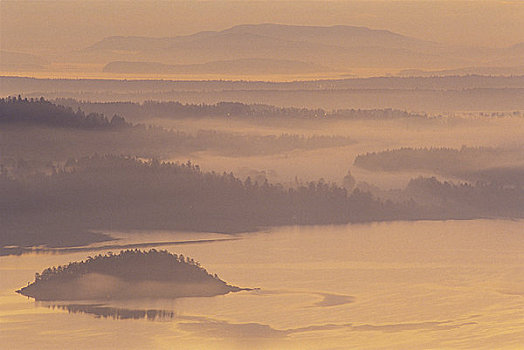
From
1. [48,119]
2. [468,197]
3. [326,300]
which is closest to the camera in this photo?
[326,300]

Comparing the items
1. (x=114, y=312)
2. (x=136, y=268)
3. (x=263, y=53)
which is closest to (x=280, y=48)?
(x=263, y=53)

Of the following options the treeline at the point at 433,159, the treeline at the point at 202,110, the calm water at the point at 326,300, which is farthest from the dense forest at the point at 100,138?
the calm water at the point at 326,300

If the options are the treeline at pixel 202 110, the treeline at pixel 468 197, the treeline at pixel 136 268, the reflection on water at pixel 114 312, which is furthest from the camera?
the treeline at pixel 468 197

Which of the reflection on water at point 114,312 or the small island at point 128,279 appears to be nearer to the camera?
the reflection on water at point 114,312

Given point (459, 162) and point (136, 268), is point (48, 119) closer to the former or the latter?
point (136, 268)

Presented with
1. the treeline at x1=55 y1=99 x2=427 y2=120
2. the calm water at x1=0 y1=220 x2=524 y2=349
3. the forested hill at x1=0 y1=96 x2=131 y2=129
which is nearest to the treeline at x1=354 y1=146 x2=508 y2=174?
the treeline at x1=55 y1=99 x2=427 y2=120

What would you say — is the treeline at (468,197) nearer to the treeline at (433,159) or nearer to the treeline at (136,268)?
the treeline at (433,159)

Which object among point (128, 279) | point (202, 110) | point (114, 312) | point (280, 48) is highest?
point (280, 48)
